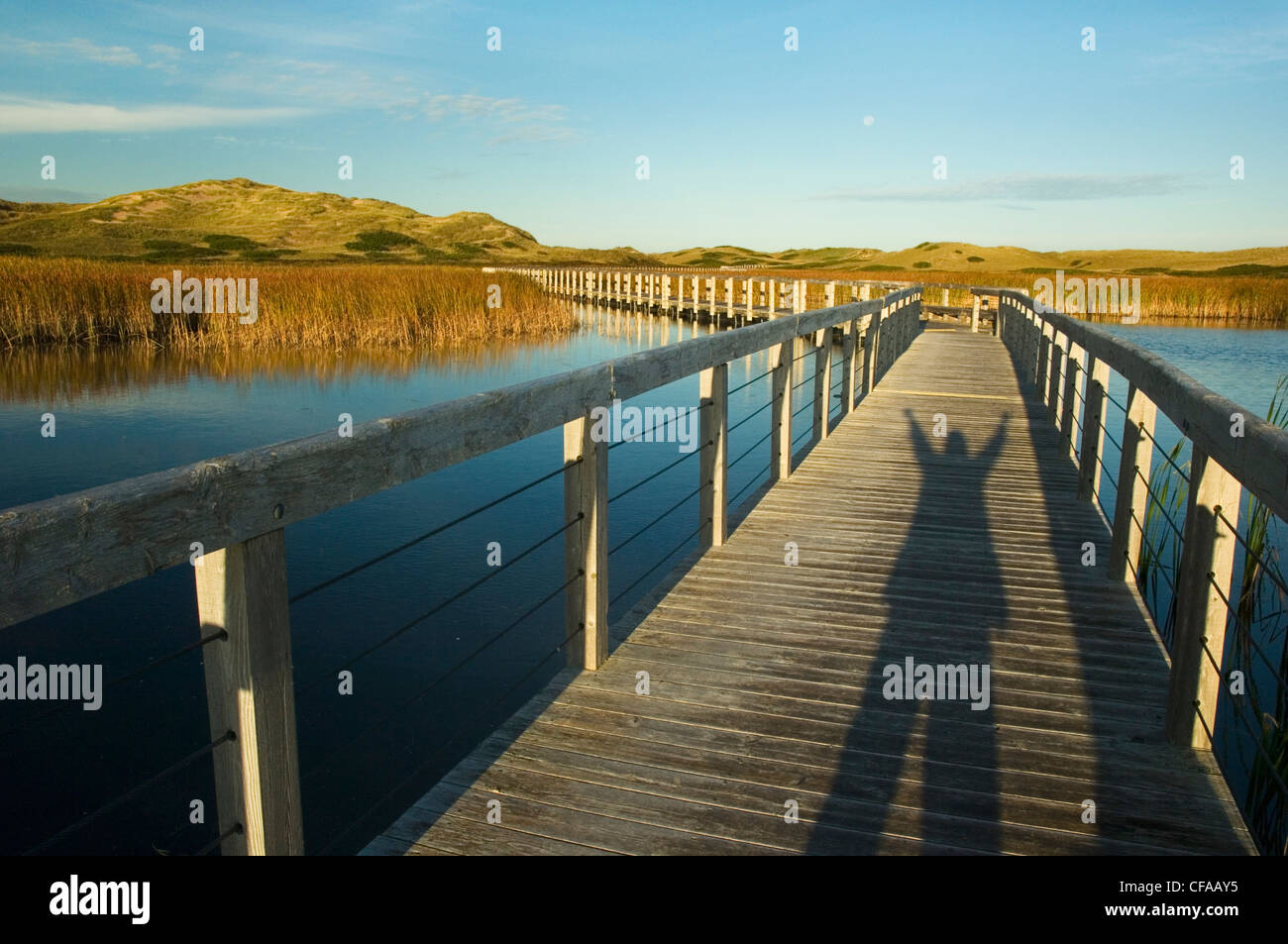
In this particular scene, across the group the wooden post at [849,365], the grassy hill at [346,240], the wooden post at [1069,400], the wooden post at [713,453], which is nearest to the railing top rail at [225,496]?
the wooden post at [713,453]

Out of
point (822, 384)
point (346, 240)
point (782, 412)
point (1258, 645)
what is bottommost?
point (1258, 645)

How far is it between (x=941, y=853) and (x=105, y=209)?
13273cm

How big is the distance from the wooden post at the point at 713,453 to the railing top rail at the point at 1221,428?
189 centimetres

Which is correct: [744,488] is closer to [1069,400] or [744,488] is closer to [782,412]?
[782,412]

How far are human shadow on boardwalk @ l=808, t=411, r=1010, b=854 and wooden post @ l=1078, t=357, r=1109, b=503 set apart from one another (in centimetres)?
107

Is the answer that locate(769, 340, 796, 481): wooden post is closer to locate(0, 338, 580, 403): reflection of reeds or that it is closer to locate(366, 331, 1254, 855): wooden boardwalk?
locate(366, 331, 1254, 855): wooden boardwalk

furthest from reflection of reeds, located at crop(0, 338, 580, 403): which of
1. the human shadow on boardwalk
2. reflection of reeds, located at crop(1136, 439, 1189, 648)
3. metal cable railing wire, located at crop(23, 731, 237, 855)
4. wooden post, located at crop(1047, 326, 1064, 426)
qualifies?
metal cable railing wire, located at crop(23, 731, 237, 855)

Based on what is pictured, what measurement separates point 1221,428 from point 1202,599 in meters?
0.51

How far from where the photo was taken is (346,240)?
363 ft

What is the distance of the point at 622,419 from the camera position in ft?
41.9

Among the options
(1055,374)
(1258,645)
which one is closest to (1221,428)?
(1258,645)

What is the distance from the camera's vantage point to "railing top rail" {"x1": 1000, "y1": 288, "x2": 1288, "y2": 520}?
2250 mm
